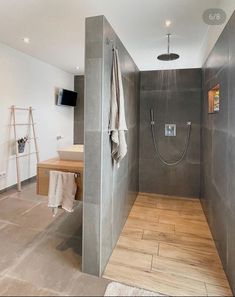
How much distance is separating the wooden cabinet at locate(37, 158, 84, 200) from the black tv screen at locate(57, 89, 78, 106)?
3.57 m

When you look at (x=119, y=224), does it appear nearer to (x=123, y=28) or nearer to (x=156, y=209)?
(x=156, y=209)

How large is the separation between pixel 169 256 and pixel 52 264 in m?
1.13

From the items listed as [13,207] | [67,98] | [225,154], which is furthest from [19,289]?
[67,98]

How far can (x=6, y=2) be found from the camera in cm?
249

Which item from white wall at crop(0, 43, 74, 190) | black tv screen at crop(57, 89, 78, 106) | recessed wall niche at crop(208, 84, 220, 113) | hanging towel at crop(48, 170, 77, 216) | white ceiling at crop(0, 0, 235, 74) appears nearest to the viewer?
hanging towel at crop(48, 170, 77, 216)

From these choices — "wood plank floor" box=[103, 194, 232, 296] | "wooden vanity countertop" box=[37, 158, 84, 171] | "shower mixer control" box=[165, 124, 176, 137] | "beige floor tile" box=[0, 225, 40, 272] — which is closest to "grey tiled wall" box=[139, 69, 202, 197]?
"shower mixer control" box=[165, 124, 176, 137]

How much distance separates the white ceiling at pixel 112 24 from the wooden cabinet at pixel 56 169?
1.89 metres

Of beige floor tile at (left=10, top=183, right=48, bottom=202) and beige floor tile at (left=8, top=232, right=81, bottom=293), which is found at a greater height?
beige floor tile at (left=10, top=183, right=48, bottom=202)

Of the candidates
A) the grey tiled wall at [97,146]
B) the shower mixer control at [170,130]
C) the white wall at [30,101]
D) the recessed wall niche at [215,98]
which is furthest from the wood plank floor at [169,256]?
the white wall at [30,101]

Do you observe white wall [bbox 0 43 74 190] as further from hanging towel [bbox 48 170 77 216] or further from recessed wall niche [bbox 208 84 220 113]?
recessed wall niche [bbox 208 84 220 113]

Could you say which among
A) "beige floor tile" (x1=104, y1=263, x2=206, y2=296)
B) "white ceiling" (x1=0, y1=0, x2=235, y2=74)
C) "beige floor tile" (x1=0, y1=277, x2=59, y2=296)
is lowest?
"beige floor tile" (x1=104, y1=263, x2=206, y2=296)

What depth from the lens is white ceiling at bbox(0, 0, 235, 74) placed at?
8.38ft

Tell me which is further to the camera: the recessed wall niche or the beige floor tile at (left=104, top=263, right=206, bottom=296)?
the recessed wall niche

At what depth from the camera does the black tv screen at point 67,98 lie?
17.9 feet
